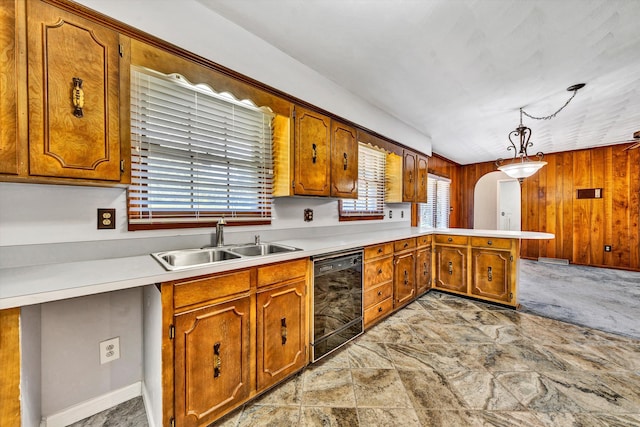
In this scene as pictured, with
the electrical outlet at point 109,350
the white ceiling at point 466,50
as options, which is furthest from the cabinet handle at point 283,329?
the white ceiling at point 466,50

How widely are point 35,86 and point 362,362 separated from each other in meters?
2.58

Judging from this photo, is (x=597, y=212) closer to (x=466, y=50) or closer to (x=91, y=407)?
(x=466, y=50)

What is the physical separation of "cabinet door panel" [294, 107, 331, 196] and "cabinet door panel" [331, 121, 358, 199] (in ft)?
0.28

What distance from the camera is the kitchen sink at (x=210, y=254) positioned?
5.52 feet

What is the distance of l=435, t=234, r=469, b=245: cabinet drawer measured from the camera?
3.49 meters

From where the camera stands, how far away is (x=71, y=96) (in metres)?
1.23

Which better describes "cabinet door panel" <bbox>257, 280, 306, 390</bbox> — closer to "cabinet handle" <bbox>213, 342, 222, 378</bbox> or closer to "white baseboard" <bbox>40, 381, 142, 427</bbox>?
"cabinet handle" <bbox>213, 342, 222, 378</bbox>

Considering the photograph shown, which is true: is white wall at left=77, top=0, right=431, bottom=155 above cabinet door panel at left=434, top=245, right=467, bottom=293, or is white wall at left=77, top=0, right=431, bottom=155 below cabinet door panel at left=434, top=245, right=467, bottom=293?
above

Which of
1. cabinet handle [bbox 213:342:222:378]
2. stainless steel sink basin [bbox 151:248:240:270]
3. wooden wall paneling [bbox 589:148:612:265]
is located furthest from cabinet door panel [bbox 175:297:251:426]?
wooden wall paneling [bbox 589:148:612:265]

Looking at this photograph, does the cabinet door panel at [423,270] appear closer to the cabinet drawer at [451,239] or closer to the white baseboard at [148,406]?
the cabinet drawer at [451,239]

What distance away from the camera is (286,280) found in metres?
1.77

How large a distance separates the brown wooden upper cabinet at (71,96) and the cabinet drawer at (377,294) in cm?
221

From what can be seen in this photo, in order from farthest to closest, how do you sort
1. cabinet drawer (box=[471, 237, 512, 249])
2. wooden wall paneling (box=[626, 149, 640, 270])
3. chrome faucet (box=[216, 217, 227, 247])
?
wooden wall paneling (box=[626, 149, 640, 270]) → cabinet drawer (box=[471, 237, 512, 249]) → chrome faucet (box=[216, 217, 227, 247])

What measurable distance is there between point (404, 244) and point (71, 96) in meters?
3.04
